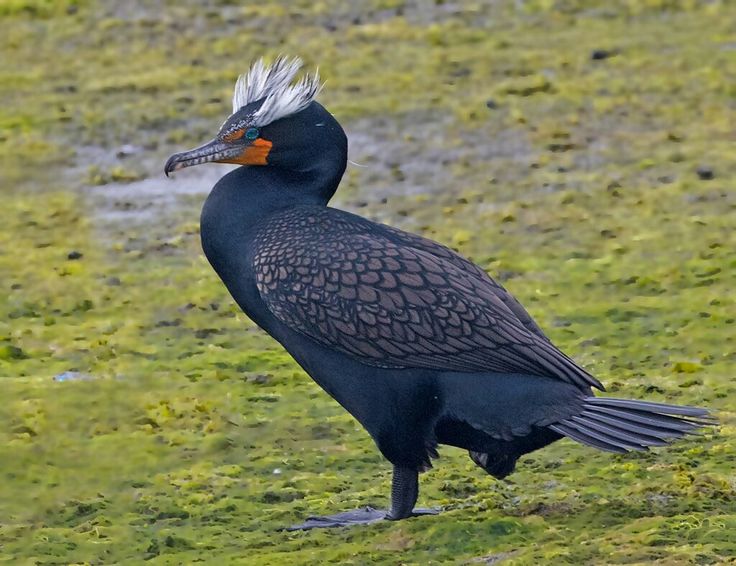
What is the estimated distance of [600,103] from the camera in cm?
1259

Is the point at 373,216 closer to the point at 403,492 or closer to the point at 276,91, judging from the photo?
the point at 276,91

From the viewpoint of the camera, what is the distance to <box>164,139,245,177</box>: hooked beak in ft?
21.8

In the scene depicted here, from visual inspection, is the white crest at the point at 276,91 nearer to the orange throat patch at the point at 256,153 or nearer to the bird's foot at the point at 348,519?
the orange throat patch at the point at 256,153

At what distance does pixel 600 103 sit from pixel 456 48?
1.92 meters

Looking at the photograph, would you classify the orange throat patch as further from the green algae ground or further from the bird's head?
the green algae ground

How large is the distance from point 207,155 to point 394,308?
3.81 ft

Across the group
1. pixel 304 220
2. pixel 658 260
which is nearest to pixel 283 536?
pixel 304 220

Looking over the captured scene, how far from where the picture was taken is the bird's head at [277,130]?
21.8ft

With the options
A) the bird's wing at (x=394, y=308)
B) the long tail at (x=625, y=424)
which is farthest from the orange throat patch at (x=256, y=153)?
the long tail at (x=625, y=424)

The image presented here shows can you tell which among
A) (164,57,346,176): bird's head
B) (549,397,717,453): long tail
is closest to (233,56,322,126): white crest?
(164,57,346,176): bird's head

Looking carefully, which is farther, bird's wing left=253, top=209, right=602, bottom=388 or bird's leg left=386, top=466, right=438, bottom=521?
bird's leg left=386, top=466, right=438, bottom=521

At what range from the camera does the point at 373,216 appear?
34.8 ft

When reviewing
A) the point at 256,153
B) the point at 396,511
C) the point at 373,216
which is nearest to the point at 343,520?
→ the point at 396,511

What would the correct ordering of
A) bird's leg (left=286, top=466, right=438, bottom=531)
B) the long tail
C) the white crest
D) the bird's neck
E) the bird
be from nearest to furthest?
the long tail → the bird → bird's leg (left=286, top=466, right=438, bottom=531) → the bird's neck → the white crest
